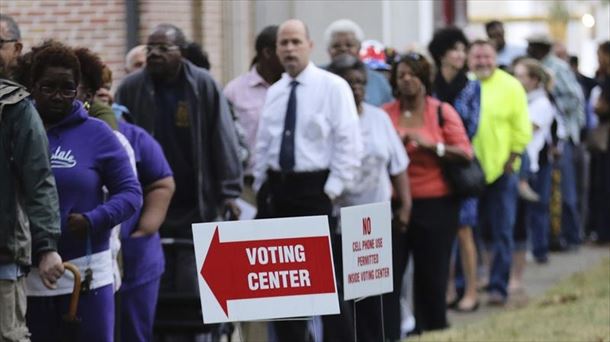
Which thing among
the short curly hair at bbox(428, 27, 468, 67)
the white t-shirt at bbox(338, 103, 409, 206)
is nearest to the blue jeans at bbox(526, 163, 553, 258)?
the short curly hair at bbox(428, 27, 468, 67)

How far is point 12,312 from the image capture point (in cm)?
707

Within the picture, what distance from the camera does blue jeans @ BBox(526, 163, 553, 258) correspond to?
16828 millimetres

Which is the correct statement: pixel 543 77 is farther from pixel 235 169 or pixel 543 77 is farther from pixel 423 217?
pixel 235 169

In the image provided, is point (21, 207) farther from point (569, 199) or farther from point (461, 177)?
point (569, 199)

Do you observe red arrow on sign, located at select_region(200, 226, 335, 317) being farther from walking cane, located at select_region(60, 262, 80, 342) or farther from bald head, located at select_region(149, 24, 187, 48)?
bald head, located at select_region(149, 24, 187, 48)

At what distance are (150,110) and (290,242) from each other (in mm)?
3578

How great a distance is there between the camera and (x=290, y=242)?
6.87m

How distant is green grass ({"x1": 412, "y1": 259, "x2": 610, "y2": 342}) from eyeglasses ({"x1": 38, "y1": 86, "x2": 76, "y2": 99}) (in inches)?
137

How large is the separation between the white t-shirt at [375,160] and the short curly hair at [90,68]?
2478mm

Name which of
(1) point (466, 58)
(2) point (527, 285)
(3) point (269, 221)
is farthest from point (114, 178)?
(2) point (527, 285)

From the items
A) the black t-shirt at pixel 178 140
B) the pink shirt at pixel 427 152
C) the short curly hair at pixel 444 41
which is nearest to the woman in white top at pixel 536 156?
the short curly hair at pixel 444 41

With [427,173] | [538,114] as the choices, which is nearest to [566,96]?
[538,114]

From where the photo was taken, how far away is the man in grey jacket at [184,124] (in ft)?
33.8

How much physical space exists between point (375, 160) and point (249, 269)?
13.4ft
